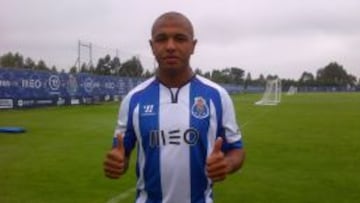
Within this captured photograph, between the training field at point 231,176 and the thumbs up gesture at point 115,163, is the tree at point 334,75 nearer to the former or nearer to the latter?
the training field at point 231,176

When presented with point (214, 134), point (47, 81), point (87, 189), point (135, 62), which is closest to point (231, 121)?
point (214, 134)

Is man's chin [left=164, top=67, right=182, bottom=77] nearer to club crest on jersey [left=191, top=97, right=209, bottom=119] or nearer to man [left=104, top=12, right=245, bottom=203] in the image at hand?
man [left=104, top=12, right=245, bottom=203]

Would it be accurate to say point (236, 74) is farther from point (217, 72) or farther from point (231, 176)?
point (231, 176)

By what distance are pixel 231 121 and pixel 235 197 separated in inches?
239

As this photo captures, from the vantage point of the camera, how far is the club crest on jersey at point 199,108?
3.45 metres

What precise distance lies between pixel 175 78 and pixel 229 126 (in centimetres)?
42

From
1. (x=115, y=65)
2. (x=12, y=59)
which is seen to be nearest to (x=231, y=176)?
(x=115, y=65)

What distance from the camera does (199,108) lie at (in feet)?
11.4

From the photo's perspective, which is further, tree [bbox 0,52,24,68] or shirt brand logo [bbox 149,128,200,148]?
tree [bbox 0,52,24,68]

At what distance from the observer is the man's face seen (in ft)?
11.2

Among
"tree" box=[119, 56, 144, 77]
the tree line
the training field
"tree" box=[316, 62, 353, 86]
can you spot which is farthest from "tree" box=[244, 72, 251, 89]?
the training field

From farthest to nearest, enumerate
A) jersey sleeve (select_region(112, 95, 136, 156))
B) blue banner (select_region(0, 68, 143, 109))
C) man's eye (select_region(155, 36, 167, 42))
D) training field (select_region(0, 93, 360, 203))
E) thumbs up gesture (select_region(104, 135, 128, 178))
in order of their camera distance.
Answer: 1. blue banner (select_region(0, 68, 143, 109))
2. training field (select_region(0, 93, 360, 203))
3. jersey sleeve (select_region(112, 95, 136, 156))
4. man's eye (select_region(155, 36, 167, 42))
5. thumbs up gesture (select_region(104, 135, 128, 178))

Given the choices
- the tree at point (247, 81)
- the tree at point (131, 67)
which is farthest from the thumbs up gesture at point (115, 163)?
the tree at point (247, 81)

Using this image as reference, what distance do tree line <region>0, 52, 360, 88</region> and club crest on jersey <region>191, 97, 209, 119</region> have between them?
11.0 m
